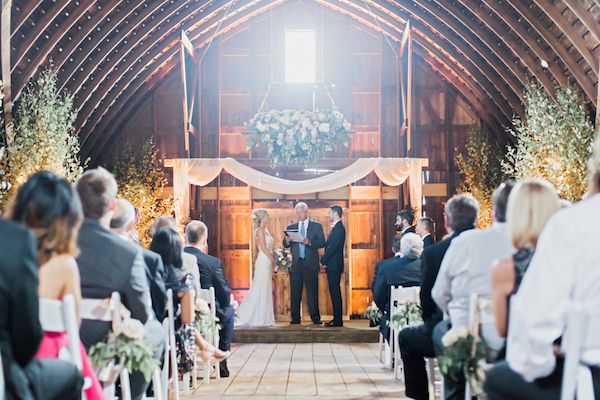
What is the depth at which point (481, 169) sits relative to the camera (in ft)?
51.0

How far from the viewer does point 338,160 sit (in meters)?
15.6

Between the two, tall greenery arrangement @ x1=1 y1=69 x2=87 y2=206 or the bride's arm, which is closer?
tall greenery arrangement @ x1=1 y1=69 x2=87 y2=206

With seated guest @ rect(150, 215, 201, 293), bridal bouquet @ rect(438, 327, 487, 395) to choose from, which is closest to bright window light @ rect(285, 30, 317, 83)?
seated guest @ rect(150, 215, 201, 293)

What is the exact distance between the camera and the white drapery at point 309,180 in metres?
14.1

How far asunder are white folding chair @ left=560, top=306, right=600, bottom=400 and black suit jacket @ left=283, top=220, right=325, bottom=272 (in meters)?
10.3

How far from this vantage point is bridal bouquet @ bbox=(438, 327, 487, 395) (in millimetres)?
4277

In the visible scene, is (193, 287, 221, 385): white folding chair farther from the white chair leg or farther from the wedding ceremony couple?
the wedding ceremony couple

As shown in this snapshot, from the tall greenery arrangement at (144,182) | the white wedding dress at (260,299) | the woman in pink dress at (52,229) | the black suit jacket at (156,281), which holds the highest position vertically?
the tall greenery arrangement at (144,182)

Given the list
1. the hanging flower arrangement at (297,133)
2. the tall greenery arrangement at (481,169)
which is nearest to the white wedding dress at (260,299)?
the hanging flower arrangement at (297,133)

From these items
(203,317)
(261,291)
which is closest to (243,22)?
(261,291)

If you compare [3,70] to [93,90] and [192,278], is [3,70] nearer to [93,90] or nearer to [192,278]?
[93,90]

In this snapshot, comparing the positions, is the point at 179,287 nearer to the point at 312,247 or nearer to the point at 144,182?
the point at 312,247

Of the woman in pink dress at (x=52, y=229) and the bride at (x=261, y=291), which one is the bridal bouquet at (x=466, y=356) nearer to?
the woman in pink dress at (x=52, y=229)

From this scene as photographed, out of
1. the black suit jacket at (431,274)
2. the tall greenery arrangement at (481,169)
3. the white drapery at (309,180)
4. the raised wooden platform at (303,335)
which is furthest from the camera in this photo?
the tall greenery arrangement at (481,169)
